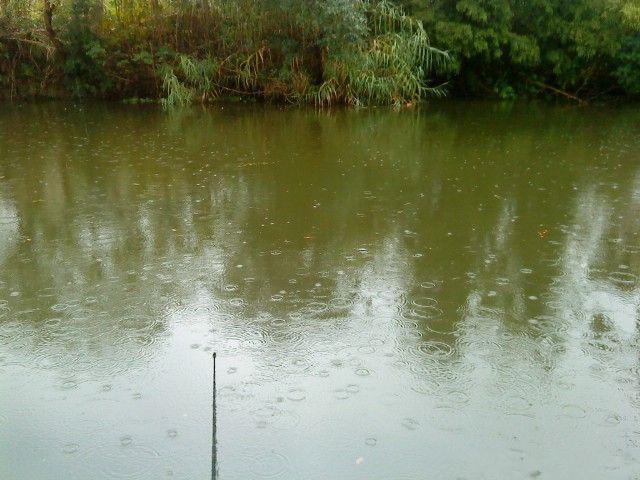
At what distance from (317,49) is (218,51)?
261cm

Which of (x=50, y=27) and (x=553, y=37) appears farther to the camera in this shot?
(x=50, y=27)

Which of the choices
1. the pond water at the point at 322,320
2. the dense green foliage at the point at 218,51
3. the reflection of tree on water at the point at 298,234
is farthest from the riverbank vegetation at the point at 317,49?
the pond water at the point at 322,320

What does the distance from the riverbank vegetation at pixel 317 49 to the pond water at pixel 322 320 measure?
6648 millimetres

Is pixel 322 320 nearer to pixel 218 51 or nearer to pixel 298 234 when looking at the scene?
pixel 298 234

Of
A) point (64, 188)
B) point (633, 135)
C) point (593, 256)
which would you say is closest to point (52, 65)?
point (64, 188)

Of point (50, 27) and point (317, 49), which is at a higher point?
point (50, 27)

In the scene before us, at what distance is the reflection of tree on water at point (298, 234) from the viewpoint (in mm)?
4785

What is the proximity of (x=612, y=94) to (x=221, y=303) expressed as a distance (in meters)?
14.9

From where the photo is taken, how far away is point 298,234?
6.57m

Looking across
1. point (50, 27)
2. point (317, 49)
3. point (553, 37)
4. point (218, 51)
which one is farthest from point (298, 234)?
point (50, 27)

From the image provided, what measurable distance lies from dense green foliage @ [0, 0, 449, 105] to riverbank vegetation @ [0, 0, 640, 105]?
32mm

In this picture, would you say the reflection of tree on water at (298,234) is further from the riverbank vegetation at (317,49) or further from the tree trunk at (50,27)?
the tree trunk at (50,27)

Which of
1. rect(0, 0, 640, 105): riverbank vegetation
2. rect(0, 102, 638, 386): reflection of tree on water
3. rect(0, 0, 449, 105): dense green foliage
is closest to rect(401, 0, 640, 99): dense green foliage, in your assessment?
rect(0, 0, 640, 105): riverbank vegetation

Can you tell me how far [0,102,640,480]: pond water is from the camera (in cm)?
348
